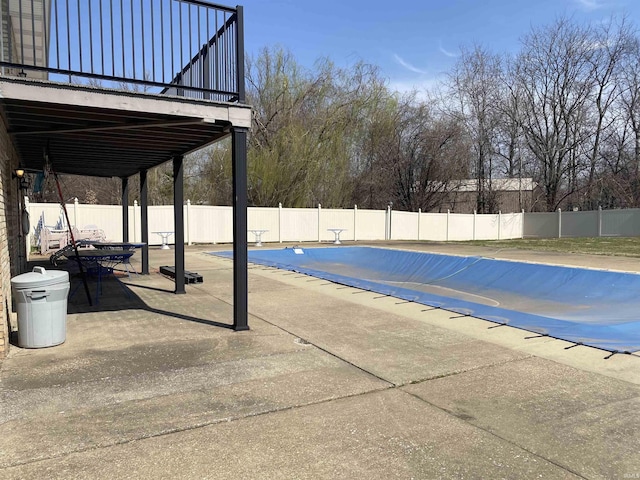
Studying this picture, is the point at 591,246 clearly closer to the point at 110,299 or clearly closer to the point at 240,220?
the point at 240,220

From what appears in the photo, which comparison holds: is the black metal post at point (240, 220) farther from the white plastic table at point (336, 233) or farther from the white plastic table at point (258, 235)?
the white plastic table at point (336, 233)

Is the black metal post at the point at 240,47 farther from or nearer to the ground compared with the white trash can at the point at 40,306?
farther from the ground

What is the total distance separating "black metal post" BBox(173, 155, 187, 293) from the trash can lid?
3.38m

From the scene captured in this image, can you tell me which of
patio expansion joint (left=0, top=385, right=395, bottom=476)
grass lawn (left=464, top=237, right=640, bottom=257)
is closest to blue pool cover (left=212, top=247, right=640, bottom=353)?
patio expansion joint (left=0, top=385, right=395, bottom=476)

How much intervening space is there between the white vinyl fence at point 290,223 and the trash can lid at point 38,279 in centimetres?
1302

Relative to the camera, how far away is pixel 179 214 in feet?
28.0

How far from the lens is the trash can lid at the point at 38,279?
15.8 feet

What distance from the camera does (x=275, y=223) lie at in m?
22.8

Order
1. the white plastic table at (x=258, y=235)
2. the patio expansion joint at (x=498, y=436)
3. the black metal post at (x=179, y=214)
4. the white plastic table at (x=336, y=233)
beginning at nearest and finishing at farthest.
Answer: the patio expansion joint at (x=498, y=436), the black metal post at (x=179, y=214), the white plastic table at (x=258, y=235), the white plastic table at (x=336, y=233)

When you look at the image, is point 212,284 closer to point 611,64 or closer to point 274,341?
point 274,341

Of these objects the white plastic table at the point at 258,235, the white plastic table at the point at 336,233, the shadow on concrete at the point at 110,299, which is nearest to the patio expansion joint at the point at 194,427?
the shadow on concrete at the point at 110,299

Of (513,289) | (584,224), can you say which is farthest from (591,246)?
(513,289)

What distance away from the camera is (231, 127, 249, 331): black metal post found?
5.71 metres

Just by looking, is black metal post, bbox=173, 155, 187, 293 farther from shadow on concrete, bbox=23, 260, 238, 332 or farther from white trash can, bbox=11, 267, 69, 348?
white trash can, bbox=11, 267, 69, 348
